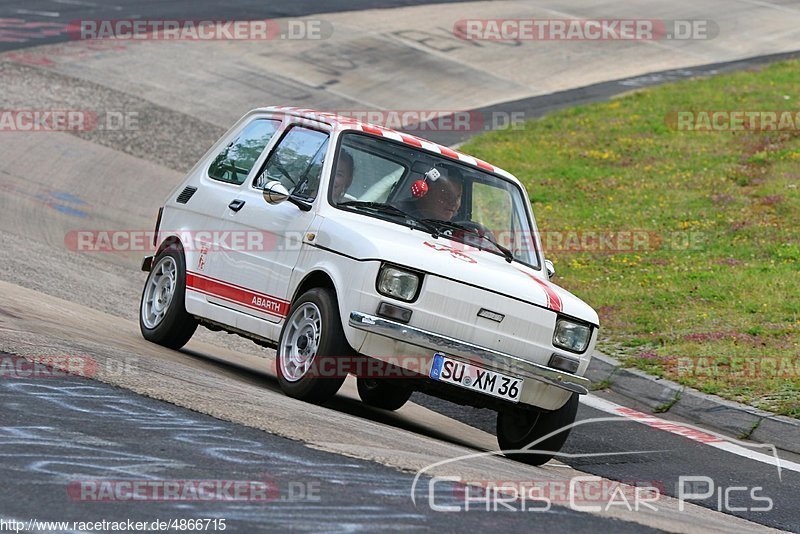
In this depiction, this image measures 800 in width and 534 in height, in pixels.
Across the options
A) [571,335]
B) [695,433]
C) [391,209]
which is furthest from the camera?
[695,433]

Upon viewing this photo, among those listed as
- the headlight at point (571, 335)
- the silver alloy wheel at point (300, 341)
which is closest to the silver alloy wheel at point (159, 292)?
the silver alloy wheel at point (300, 341)

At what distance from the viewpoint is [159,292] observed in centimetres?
1034

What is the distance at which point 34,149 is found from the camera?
20.0 metres

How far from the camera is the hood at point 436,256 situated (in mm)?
7879

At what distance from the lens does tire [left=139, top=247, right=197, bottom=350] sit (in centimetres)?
991

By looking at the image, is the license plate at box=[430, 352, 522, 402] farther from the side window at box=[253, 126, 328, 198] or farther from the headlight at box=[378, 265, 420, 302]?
the side window at box=[253, 126, 328, 198]

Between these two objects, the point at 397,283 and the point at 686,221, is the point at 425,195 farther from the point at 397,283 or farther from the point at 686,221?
the point at 686,221

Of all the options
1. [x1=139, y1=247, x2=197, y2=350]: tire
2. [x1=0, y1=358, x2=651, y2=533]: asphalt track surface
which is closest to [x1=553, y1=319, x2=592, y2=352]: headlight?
[x1=0, y1=358, x2=651, y2=533]: asphalt track surface

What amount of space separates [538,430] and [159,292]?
3488 millimetres

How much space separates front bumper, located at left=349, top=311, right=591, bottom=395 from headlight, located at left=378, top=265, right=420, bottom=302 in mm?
170

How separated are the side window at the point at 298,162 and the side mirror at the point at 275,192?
14cm

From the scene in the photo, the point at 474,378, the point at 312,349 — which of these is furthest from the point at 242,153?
the point at 474,378

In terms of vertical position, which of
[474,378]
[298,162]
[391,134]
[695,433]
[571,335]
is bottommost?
[695,433]

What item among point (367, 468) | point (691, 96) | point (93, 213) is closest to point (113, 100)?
point (93, 213)
